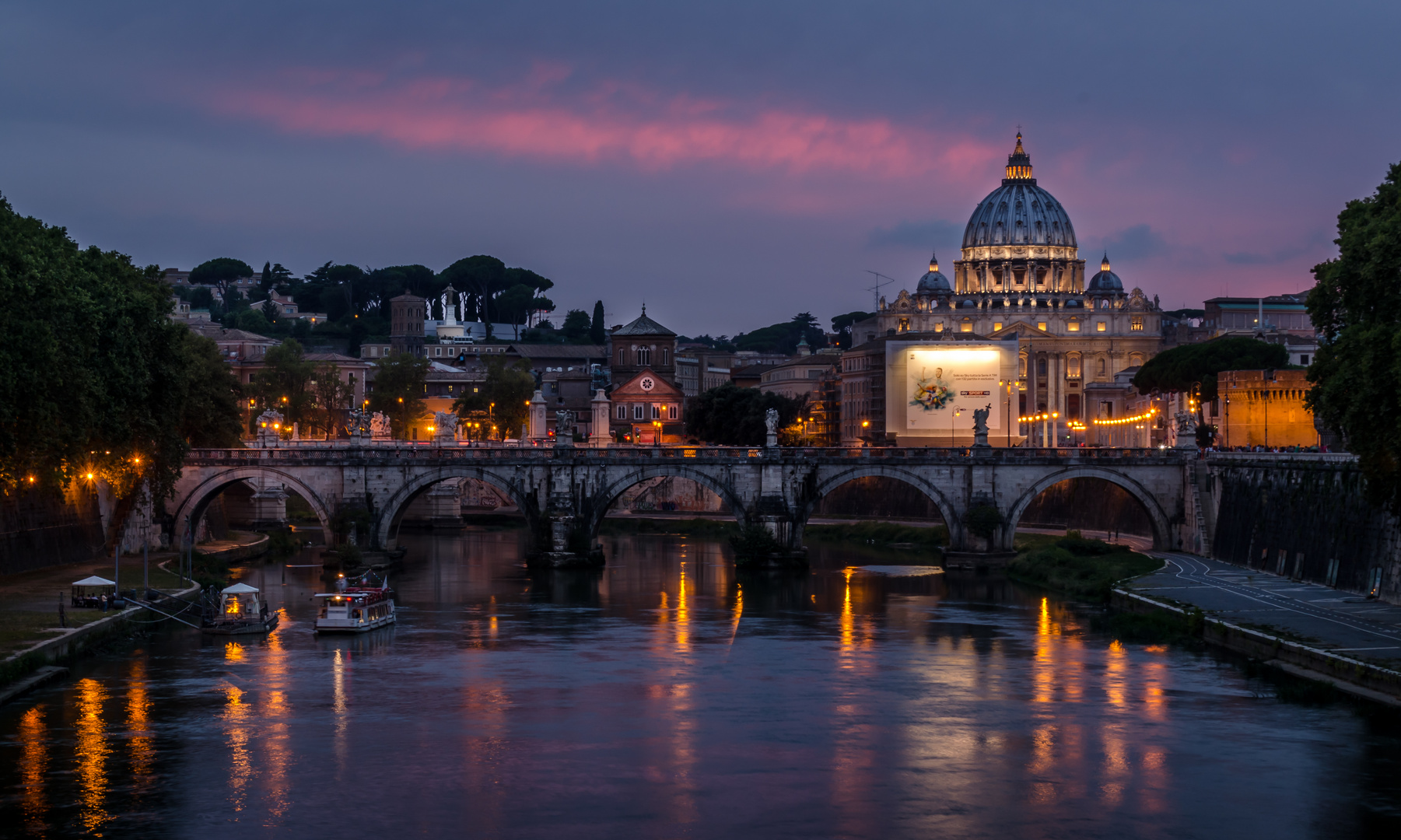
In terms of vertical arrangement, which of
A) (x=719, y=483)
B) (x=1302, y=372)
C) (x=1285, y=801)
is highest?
(x=1302, y=372)

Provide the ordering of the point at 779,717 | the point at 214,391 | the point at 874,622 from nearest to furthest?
1. the point at 779,717
2. the point at 874,622
3. the point at 214,391

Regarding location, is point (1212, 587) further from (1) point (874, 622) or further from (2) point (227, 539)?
(2) point (227, 539)

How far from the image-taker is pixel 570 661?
52.0m

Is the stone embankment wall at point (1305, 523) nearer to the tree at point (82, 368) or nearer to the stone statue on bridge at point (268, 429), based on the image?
the tree at point (82, 368)

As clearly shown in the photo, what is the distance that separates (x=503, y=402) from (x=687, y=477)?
193 feet

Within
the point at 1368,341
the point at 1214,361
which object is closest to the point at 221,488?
the point at 1368,341

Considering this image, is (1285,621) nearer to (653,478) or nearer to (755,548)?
(755,548)

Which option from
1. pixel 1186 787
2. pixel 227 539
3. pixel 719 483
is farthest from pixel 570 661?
pixel 227 539

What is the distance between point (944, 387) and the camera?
418ft

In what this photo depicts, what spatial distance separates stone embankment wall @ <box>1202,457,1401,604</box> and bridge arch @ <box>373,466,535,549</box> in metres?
33.0

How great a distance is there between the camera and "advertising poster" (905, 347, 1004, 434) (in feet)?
419

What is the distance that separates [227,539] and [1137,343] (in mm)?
134964

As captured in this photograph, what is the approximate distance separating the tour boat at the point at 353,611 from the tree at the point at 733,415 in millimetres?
79068

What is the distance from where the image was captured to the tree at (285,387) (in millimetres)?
131250
